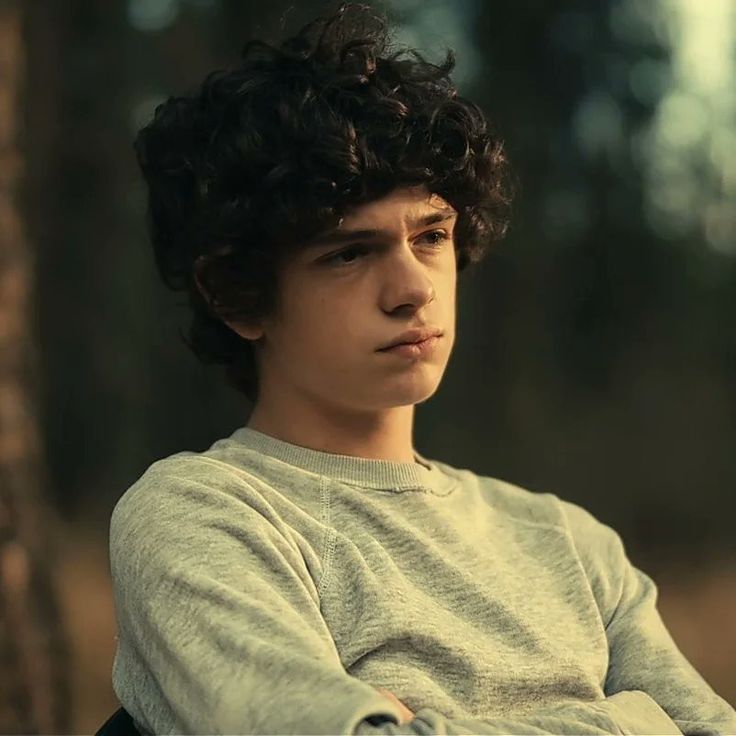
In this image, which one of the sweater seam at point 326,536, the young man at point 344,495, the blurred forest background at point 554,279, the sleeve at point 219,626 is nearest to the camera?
the sleeve at point 219,626

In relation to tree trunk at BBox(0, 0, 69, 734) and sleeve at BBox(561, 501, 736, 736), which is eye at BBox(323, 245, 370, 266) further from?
tree trunk at BBox(0, 0, 69, 734)

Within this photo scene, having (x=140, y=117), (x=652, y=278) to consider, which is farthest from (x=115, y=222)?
(x=652, y=278)

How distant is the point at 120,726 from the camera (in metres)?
1.49

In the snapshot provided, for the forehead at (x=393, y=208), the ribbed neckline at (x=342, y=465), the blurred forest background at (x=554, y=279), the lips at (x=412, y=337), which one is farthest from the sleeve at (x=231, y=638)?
the blurred forest background at (x=554, y=279)

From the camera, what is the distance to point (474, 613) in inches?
59.3

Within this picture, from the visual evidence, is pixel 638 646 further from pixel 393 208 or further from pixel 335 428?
pixel 393 208

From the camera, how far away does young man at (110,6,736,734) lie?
132 cm

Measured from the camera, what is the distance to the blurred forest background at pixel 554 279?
3.13m

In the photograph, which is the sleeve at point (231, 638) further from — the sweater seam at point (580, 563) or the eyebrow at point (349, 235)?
the eyebrow at point (349, 235)

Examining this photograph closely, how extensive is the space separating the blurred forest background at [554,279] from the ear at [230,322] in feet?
4.91

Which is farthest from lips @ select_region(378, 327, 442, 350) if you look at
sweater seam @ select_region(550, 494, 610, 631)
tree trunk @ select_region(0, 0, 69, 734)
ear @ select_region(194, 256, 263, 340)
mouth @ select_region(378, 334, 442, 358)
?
tree trunk @ select_region(0, 0, 69, 734)

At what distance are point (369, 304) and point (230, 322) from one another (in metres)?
0.25

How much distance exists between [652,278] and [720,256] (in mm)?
198

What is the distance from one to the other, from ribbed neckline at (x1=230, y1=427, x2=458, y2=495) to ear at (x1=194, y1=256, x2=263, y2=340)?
128 millimetres
